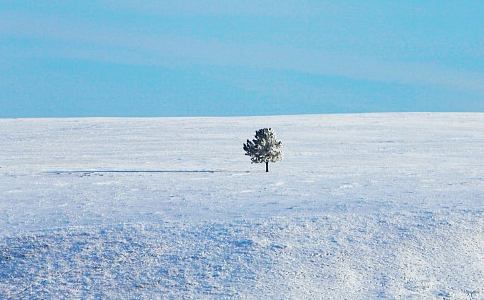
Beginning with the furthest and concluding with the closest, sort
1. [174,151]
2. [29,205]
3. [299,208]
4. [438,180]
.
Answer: [174,151]
[438,180]
[29,205]
[299,208]

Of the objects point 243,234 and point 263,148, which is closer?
point 243,234

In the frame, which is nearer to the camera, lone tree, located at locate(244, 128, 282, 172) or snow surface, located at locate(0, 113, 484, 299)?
snow surface, located at locate(0, 113, 484, 299)

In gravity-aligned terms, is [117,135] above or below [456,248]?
above

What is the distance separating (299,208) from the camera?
20.9 m

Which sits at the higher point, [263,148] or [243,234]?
[263,148]

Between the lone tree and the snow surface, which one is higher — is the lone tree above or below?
above

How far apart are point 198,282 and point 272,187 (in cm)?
1167

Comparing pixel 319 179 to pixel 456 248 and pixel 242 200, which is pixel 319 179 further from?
pixel 456 248

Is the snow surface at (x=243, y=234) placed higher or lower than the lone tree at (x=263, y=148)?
lower

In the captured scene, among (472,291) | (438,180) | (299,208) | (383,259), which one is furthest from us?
(438,180)

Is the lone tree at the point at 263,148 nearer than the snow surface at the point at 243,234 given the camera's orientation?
No

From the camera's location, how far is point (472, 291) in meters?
14.9

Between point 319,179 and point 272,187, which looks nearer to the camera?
point 272,187

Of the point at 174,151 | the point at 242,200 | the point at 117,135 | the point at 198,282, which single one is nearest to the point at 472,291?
the point at 198,282
